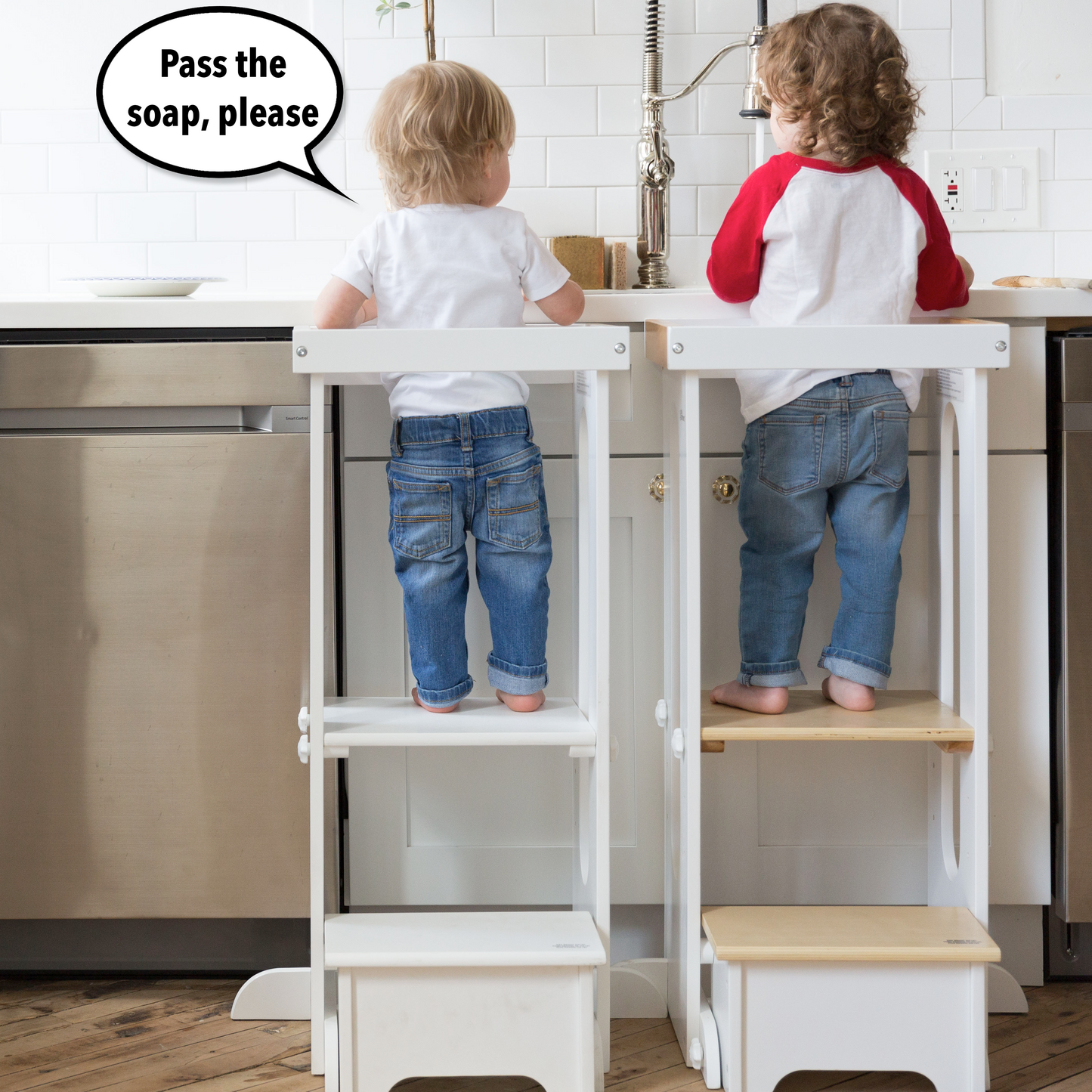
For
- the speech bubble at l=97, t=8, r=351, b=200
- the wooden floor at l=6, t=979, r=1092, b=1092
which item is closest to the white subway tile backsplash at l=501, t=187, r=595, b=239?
the speech bubble at l=97, t=8, r=351, b=200

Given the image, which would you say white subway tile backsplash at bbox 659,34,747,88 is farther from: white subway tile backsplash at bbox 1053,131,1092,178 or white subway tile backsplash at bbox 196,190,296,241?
white subway tile backsplash at bbox 196,190,296,241

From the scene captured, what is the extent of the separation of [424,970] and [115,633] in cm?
59

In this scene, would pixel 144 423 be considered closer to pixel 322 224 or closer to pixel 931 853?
pixel 322 224

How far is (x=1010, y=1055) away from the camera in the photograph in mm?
1493

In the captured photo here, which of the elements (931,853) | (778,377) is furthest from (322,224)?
(931,853)

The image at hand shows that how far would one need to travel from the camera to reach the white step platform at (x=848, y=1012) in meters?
1.35

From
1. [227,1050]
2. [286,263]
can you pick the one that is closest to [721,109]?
[286,263]

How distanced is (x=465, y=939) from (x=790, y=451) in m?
0.71

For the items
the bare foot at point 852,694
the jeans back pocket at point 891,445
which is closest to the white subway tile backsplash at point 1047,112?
the jeans back pocket at point 891,445

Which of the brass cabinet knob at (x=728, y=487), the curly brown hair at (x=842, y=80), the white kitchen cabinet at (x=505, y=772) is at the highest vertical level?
the curly brown hair at (x=842, y=80)

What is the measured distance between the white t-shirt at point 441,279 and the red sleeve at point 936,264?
20.2 inches

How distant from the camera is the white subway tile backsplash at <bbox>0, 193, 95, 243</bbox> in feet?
6.89

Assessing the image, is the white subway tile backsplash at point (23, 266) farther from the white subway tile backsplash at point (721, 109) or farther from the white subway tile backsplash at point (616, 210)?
the white subway tile backsplash at point (721, 109)

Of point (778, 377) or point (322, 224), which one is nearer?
point (778, 377)
